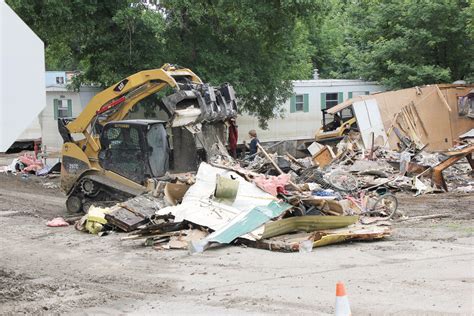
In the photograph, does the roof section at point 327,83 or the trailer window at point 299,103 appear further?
the trailer window at point 299,103

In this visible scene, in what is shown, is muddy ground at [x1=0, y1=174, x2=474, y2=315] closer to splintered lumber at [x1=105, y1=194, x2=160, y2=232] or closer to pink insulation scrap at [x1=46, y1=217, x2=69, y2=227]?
splintered lumber at [x1=105, y1=194, x2=160, y2=232]

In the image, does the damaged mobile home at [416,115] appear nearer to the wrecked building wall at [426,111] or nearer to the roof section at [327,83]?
the wrecked building wall at [426,111]

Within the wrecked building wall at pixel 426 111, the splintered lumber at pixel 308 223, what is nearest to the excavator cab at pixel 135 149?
the splintered lumber at pixel 308 223

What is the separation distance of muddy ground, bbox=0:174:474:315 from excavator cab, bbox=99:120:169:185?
8.01ft

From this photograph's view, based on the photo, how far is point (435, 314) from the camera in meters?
7.45

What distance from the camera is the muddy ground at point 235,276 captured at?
814 centimetres

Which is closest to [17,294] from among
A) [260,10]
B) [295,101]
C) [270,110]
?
[260,10]

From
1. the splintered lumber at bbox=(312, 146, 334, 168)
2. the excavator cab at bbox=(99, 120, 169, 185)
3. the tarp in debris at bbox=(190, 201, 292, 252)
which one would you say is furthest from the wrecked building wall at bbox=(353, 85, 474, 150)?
the tarp in debris at bbox=(190, 201, 292, 252)

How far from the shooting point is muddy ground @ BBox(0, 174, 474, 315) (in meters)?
8.14

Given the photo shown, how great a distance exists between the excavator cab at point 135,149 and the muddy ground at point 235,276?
244cm

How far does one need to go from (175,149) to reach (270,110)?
9024 mm

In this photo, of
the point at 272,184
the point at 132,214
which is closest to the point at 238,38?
the point at 132,214

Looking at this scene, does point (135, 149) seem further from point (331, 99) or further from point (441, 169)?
point (331, 99)

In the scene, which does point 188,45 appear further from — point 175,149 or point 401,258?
point 401,258
